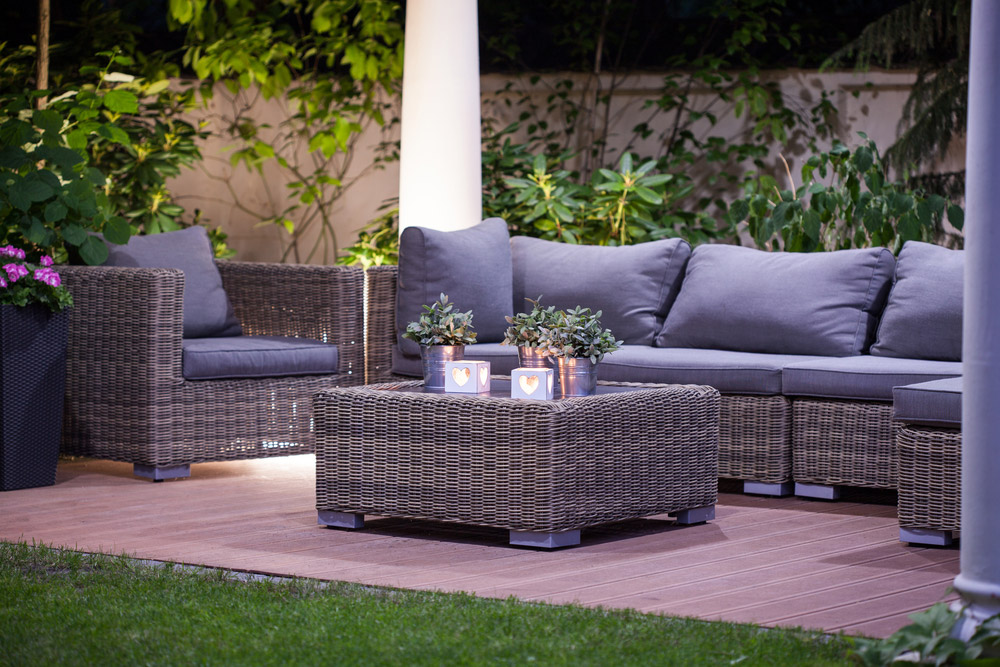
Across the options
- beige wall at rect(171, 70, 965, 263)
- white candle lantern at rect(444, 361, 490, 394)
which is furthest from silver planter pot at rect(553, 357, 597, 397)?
beige wall at rect(171, 70, 965, 263)

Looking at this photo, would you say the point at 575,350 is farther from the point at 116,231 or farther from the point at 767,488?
the point at 116,231

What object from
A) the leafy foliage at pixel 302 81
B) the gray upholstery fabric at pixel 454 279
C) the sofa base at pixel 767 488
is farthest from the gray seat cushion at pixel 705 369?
the leafy foliage at pixel 302 81

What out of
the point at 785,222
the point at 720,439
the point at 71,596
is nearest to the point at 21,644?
the point at 71,596

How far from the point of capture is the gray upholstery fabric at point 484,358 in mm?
4402

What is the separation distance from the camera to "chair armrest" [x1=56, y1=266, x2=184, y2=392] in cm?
427

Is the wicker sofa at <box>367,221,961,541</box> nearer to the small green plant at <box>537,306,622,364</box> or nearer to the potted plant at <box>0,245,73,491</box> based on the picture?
the small green plant at <box>537,306,622,364</box>

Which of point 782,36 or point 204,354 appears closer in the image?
point 204,354

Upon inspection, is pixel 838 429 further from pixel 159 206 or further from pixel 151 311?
pixel 159 206

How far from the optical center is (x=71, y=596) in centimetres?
259

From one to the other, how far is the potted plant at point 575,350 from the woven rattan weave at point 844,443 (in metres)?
0.89

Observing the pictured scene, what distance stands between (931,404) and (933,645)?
1.25 metres

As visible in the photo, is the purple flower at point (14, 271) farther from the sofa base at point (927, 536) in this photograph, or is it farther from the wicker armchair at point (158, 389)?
the sofa base at point (927, 536)

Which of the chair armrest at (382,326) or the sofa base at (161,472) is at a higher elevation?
the chair armrest at (382,326)

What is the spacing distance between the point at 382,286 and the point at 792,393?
1.57 m
